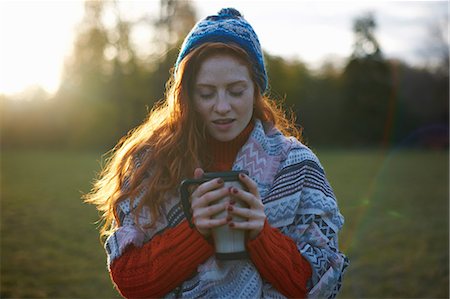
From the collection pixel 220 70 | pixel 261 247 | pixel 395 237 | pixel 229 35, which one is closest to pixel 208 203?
pixel 261 247

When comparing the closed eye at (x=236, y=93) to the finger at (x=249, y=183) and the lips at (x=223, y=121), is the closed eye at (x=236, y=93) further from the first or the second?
the finger at (x=249, y=183)

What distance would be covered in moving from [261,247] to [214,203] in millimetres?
252

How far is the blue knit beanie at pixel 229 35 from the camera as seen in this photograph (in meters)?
2.13

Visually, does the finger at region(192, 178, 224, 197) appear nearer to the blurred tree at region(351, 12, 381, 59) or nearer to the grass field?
the grass field

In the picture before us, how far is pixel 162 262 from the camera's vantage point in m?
1.95

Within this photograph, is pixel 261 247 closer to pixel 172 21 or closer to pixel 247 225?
pixel 247 225

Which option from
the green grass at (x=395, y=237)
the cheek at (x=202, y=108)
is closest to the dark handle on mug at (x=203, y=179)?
the cheek at (x=202, y=108)

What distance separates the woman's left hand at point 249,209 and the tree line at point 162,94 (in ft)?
61.8

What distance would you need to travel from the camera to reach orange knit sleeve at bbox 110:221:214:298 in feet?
6.28

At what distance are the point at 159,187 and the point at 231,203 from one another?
443 mm

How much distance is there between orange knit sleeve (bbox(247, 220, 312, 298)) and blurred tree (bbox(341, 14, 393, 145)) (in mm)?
31772

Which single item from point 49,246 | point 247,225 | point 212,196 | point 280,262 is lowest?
point 49,246

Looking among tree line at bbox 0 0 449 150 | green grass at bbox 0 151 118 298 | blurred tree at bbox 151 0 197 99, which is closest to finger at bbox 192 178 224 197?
green grass at bbox 0 151 118 298

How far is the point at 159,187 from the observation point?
2.11m
